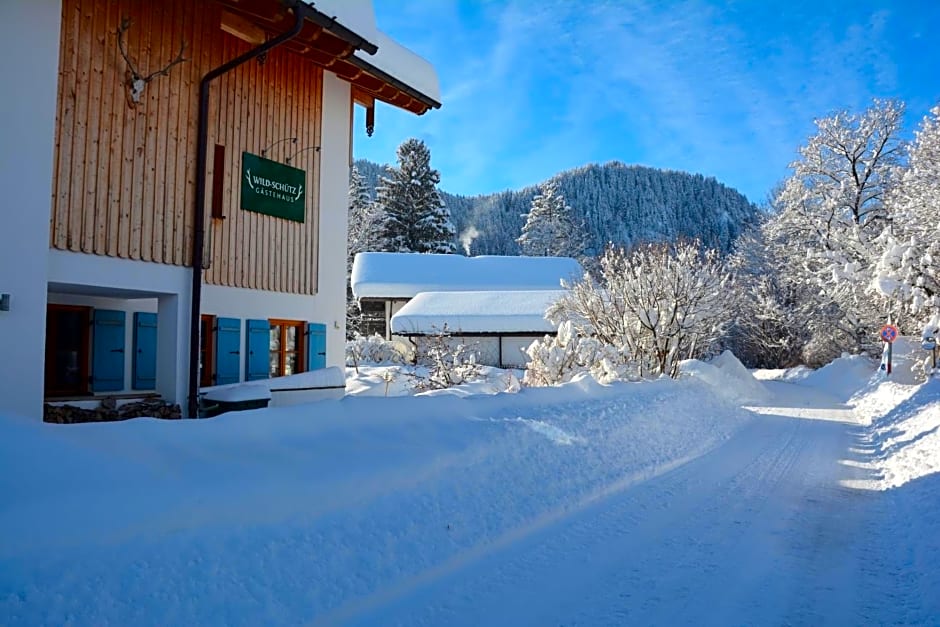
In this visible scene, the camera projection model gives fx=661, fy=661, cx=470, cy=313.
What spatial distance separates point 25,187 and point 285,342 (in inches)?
222

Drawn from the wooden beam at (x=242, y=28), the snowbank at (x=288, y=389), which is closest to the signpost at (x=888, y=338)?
the snowbank at (x=288, y=389)

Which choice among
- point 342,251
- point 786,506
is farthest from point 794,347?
point 786,506

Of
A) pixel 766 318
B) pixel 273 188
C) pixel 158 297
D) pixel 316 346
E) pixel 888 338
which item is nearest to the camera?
pixel 158 297

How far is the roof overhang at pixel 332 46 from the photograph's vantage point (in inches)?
400

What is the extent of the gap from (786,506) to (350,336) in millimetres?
28130

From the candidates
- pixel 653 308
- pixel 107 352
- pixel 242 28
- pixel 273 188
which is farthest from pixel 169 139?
pixel 653 308

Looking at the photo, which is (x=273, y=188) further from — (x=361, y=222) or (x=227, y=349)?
(x=361, y=222)

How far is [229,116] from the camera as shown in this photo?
11.5 m

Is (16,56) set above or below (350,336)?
above

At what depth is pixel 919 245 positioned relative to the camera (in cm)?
1858

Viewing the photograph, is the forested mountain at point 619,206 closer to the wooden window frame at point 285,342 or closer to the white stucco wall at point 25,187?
the wooden window frame at point 285,342

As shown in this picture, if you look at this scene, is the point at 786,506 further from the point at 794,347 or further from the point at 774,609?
the point at 794,347

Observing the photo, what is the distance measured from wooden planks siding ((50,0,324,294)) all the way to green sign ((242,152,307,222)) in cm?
16

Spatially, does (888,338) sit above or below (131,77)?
below
